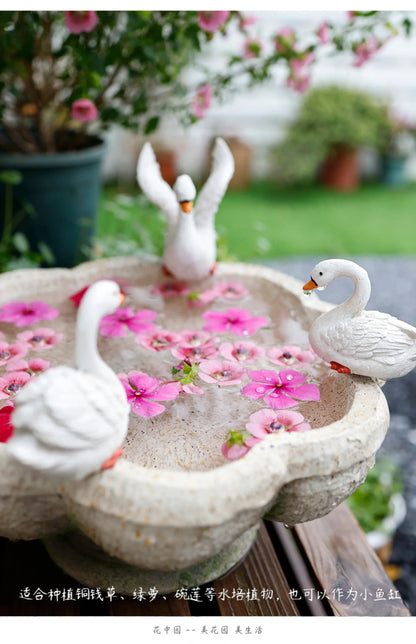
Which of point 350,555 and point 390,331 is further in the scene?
point 350,555

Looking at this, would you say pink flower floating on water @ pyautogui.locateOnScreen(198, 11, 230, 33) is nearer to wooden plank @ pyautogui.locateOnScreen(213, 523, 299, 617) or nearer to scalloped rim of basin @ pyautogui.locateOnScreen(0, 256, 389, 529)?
scalloped rim of basin @ pyautogui.locateOnScreen(0, 256, 389, 529)

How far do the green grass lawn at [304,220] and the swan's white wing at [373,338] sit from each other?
2.22 meters

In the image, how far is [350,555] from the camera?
5.71ft

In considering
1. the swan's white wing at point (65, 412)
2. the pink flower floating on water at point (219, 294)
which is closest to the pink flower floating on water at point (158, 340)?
the pink flower floating on water at point (219, 294)

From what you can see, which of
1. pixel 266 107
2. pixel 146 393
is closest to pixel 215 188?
pixel 146 393

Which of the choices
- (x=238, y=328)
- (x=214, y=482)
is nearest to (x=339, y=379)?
(x=238, y=328)

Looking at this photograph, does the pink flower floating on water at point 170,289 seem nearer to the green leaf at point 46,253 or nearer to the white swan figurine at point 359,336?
the white swan figurine at point 359,336

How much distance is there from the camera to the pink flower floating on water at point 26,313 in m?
1.75

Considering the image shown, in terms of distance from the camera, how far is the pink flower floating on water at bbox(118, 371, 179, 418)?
1422 millimetres

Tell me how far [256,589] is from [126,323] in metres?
0.85

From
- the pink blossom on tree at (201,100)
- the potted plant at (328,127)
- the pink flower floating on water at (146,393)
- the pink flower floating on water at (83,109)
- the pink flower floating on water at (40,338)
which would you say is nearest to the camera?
the pink flower floating on water at (146,393)

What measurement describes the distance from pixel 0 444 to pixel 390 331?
93 centimetres

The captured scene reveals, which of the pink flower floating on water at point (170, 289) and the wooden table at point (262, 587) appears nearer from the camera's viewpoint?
the wooden table at point (262, 587)

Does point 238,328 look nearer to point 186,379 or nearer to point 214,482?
point 186,379
